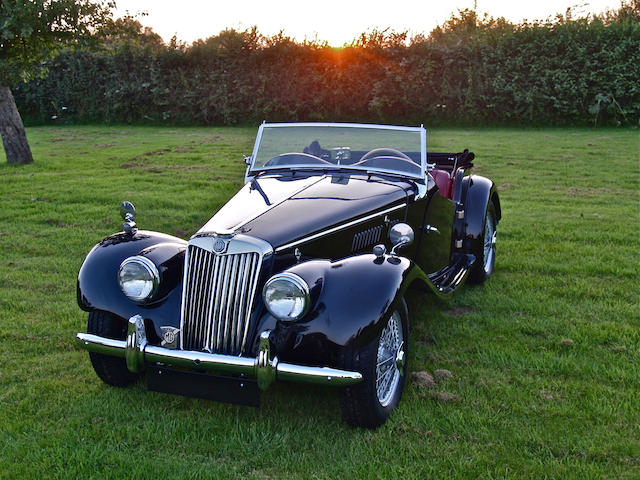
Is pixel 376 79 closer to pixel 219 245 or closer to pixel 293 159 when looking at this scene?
pixel 293 159

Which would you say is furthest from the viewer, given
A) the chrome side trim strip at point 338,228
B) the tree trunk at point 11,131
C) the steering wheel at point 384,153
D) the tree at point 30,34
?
the tree trunk at point 11,131

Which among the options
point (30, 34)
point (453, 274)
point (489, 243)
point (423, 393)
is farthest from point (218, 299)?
point (30, 34)

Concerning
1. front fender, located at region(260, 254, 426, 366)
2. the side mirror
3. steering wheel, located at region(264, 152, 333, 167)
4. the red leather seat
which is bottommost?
front fender, located at region(260, 254, 426, 366)

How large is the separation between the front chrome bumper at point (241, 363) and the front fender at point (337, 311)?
132 millimetres

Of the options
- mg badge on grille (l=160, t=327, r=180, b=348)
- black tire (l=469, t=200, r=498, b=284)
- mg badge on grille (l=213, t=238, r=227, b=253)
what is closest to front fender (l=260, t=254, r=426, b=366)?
mg badge on grille (l=213, t=238, r=227, b=253)

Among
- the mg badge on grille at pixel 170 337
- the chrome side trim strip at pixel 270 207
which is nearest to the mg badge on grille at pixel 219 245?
the chrome side trim strip at pixel 270 207

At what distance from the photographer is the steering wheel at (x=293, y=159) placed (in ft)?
14.9

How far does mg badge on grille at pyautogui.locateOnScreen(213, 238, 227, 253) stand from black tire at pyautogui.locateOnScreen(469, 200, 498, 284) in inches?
104

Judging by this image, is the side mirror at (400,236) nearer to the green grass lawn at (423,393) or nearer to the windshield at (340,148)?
the green grass lawn at (423,393)

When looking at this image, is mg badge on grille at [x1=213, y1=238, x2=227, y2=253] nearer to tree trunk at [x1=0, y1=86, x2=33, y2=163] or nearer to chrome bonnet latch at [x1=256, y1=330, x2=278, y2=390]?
chrome bonnet latch at [x1=256, y1=330, x2=278, y2=390]

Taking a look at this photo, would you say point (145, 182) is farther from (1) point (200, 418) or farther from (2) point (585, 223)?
(1) point (200, 418)

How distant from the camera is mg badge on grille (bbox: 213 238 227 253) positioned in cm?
320

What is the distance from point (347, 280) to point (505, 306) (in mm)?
2143

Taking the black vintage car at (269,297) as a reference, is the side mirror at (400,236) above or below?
above
